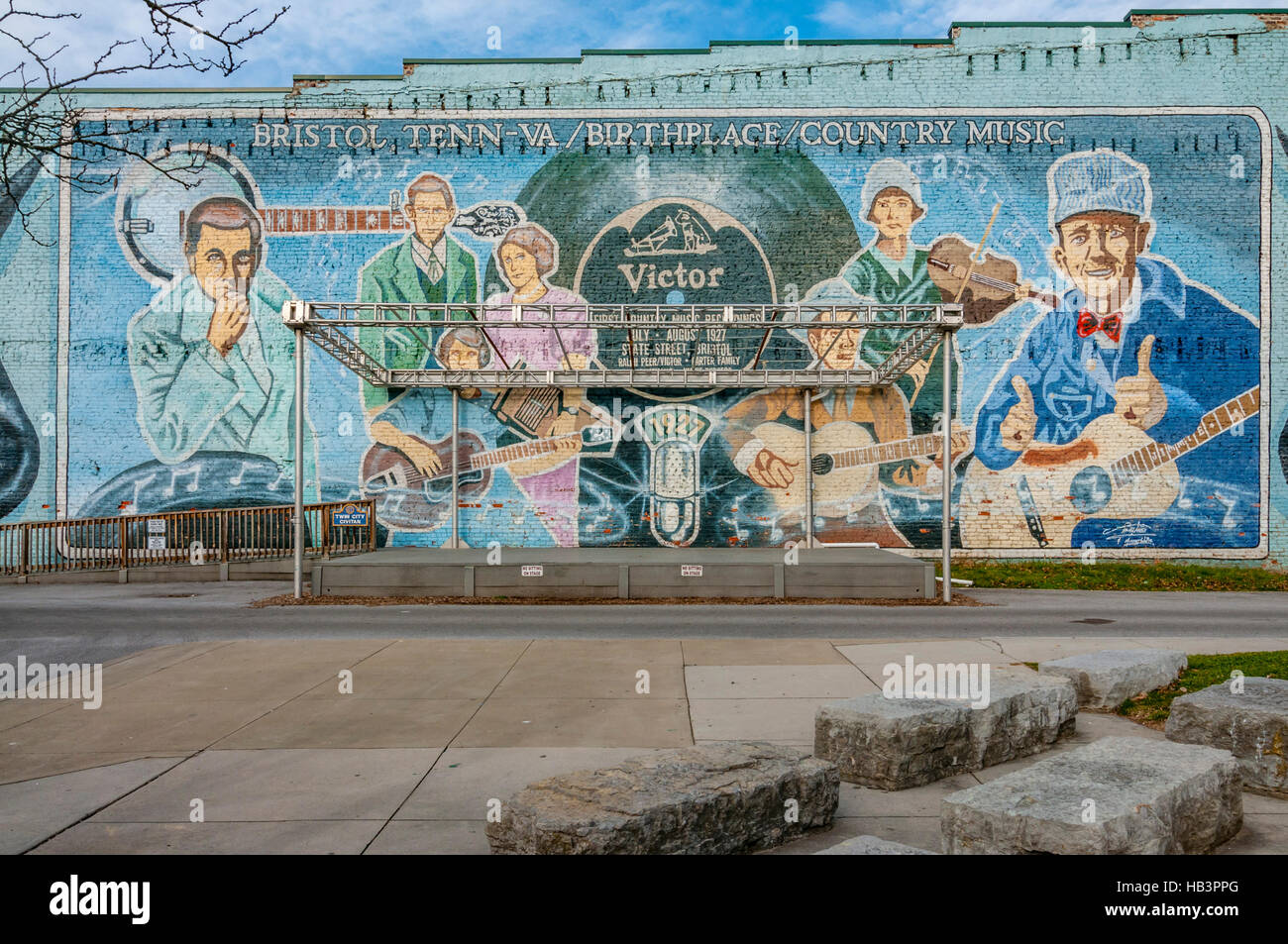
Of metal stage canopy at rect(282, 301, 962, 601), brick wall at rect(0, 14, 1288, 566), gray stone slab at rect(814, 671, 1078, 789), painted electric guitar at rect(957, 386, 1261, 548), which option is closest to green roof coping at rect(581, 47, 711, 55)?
brick wall at rect(0, 14, 1288, 566)

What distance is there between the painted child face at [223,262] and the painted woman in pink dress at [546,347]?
5.64m

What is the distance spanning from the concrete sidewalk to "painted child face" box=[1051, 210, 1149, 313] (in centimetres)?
1085

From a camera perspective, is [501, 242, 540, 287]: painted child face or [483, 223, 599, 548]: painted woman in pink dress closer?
[483, 223, 599, 548]: painted woman in pink dress

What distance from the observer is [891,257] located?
736 inches

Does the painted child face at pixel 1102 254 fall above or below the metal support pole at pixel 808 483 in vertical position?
above

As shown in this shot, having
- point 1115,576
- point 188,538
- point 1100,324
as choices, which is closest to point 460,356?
point 188,538

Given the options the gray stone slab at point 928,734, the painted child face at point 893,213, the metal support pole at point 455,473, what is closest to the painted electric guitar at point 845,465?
the painted child face at point 893,213

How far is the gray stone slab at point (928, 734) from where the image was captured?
493 cm

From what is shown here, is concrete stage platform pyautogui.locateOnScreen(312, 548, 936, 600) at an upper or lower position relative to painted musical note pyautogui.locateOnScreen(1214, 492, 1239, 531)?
lower

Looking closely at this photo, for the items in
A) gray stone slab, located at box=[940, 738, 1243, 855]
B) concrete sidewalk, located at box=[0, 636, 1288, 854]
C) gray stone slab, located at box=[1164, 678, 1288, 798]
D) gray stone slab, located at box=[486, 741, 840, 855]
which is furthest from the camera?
gray stone slab, located at box=[1164, 678, 1288, 798]

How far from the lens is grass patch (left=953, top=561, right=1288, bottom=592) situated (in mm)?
15852

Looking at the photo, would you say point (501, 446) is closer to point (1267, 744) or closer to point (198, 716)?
point (198, 716)

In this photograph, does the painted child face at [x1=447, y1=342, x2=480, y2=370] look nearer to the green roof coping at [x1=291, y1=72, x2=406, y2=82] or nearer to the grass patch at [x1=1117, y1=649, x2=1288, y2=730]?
the green roof coping at [x1=291, y1=72, x2=406, y2=82]
